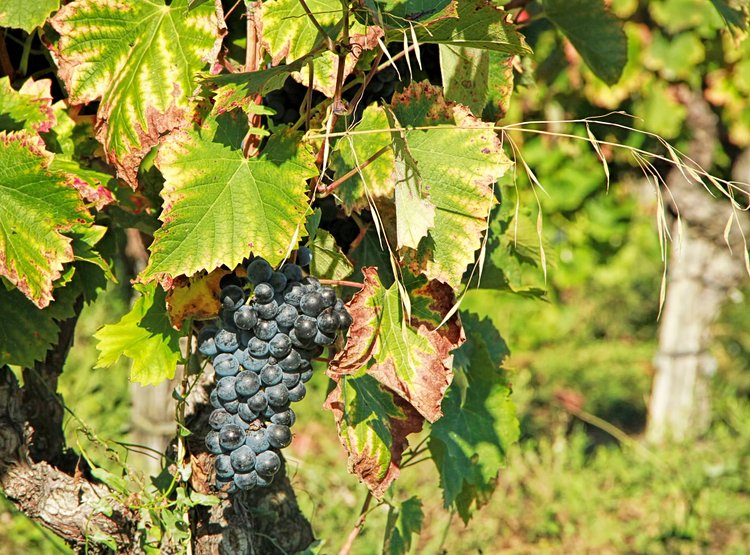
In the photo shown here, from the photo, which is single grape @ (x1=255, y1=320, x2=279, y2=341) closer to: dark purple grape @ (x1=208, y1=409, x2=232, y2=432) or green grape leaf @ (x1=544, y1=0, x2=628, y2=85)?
dark purple grape @ (x1=208, y1=409, x2=232, y2=432)

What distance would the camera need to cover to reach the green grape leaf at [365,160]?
1.09 m

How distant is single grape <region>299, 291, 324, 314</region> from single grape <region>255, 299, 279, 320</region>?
3 cm

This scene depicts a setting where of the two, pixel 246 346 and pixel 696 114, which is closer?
pixel 246 346

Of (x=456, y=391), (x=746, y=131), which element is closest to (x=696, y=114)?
(x=746, y=131)

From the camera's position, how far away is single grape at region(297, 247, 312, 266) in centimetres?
112

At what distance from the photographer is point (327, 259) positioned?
3.87 feet

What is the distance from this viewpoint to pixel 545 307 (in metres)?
5.99

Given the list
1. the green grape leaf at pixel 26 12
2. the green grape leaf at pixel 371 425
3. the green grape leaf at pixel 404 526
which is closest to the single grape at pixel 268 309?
the green grape leaf at pixel 371 425

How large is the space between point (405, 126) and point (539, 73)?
1190mm

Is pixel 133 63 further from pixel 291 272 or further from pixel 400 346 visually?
pixel 400 346

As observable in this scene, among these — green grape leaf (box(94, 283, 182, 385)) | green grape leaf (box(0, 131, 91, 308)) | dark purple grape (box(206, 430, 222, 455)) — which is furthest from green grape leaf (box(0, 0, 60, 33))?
Result: dark purple grape (box(206, 430, 222, 455))

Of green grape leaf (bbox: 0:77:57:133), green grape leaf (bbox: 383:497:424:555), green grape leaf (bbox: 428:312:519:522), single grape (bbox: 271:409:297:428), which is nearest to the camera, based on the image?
single grape (bbox: 271:409:297:428)

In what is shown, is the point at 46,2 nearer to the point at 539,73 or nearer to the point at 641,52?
the point at 539,73

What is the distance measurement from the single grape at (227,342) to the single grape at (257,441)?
0.11 m
